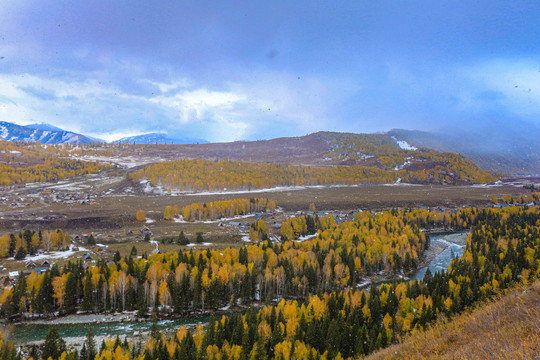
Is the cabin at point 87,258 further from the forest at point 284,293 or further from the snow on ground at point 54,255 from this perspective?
the forest at point 284,293

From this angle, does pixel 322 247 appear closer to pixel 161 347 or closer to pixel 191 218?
pixel 161 347

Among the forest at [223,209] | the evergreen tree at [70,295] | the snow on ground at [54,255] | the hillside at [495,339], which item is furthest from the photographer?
the forest at [223,209]

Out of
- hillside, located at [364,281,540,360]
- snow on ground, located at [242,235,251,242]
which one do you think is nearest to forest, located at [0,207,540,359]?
hillside, located at [364,281,540,360]

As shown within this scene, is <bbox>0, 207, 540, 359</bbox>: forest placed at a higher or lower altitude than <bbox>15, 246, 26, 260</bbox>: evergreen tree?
lower

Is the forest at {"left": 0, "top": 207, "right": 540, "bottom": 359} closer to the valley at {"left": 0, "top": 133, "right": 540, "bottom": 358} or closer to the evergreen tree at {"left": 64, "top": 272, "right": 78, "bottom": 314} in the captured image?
the evergreen tree at {"left": 64, "top": 272, "right": 78, "bottom": 314}

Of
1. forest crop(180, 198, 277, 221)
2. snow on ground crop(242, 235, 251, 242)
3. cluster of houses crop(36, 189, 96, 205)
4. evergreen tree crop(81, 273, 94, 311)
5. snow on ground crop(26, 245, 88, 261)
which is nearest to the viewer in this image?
evergreen tree crop(81, 273, 94, 311)

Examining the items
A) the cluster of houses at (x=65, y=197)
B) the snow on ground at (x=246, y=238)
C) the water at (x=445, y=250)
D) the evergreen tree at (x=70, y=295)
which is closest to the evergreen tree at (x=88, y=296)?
the evergreen tree at (x=70, y=295)
